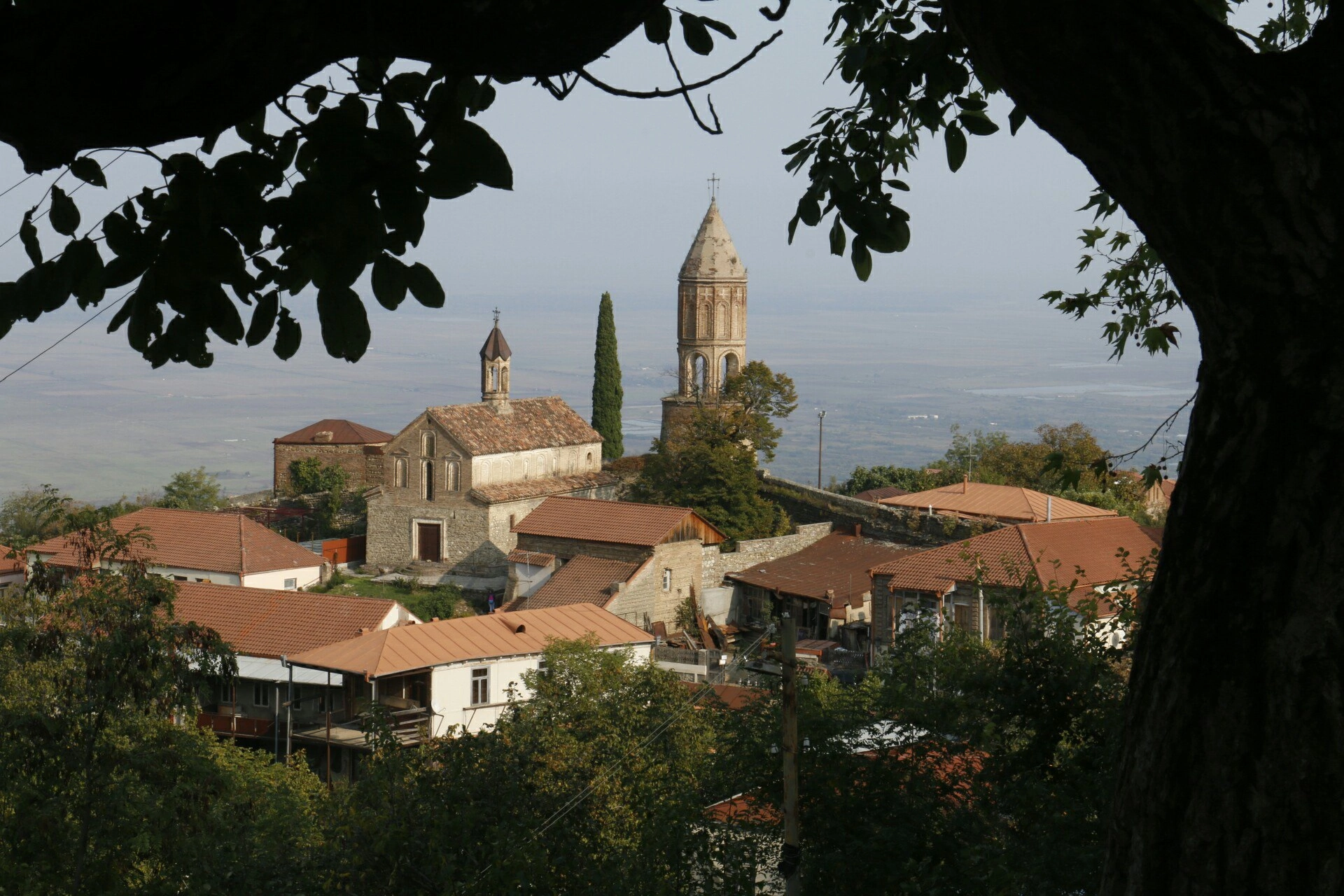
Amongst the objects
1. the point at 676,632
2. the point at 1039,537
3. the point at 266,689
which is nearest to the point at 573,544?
the point at 676,632

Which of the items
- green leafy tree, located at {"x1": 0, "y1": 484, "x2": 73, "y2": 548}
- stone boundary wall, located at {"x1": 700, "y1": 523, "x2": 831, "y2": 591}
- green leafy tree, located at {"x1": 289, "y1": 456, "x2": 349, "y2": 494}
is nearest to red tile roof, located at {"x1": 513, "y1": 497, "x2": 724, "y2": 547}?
stone boundary wall, located at {"x1": 700, "y1": 523, "x2": 831, "y2": 591}

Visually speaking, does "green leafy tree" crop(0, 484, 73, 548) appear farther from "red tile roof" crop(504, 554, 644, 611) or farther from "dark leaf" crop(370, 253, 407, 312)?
"dark leaf" crop(370, 253, 407, 312)

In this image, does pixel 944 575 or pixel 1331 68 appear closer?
pixel 1331 68

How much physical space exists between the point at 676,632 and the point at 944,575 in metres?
8.96

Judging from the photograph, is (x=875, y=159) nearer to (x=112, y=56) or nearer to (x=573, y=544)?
(x=112, y=56)

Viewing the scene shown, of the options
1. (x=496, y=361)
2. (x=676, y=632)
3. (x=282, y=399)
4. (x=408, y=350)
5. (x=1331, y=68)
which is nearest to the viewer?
(x=1331, y=68)

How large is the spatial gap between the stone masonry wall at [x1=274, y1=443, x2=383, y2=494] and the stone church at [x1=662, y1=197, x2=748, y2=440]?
1077 centimetres

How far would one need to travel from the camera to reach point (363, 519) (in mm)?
45500

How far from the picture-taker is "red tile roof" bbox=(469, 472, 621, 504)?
3906 cm

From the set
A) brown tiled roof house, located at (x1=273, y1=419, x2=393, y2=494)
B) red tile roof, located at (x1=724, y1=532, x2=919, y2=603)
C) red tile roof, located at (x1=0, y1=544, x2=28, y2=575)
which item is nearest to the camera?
red tile roof, located at (x1=0, y1=544, x2=28, y2=575)

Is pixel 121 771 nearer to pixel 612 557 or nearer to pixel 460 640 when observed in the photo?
pixel 460 640

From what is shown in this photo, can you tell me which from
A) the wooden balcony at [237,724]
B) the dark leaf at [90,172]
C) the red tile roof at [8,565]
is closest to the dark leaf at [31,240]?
the dark leaf at [90,172]

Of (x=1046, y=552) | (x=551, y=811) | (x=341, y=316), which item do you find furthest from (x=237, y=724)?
(x=341, y=316)

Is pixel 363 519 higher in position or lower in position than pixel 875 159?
lower
